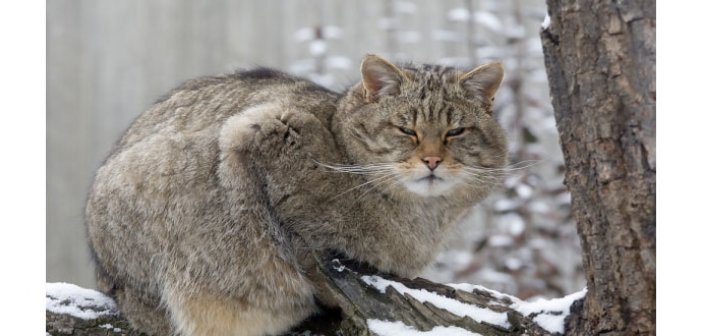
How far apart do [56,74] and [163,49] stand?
0.79m

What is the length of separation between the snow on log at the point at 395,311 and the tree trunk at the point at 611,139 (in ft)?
1.07

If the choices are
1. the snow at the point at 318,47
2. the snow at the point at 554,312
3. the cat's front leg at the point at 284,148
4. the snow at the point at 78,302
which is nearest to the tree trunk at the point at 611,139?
the snow at the point at 554,312

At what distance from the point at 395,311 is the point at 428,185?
0.50 meters

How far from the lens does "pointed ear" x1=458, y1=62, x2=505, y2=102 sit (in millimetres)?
3266

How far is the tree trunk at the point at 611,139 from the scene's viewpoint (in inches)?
86.5

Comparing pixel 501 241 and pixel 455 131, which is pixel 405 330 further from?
pixel 501 241

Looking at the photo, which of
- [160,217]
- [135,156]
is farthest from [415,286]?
[135,156]

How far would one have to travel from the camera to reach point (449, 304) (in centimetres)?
304

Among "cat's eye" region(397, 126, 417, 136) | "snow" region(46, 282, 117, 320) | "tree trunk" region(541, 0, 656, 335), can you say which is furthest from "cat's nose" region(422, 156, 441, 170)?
"snow" region(46, 282, 117, 320)

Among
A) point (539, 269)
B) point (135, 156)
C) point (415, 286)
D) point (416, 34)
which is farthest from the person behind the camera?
point (416, 34)

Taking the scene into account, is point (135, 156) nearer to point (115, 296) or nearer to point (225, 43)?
point (115, 296)

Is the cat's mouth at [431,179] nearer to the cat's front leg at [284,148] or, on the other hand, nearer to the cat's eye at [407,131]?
the cat's eye at [407,131]

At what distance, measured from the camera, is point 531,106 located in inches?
218

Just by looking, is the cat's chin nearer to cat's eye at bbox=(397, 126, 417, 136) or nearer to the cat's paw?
cat's eye at bbox=(397, 126, 417, 136)
